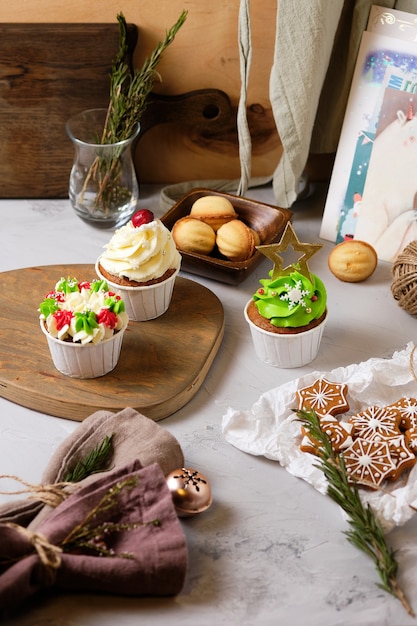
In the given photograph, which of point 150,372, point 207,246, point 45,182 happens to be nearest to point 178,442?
point 150,372

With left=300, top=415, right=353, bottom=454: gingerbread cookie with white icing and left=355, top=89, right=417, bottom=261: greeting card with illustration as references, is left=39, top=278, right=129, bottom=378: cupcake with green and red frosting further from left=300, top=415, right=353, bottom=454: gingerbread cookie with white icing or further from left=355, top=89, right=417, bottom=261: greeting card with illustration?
left=355, top=89, right=417, bottom=261: greeting card with illustration

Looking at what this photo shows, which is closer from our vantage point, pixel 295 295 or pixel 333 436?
pixel 333 436

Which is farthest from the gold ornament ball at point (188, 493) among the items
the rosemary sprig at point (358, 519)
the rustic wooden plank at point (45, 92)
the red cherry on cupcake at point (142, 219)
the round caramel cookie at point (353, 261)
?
the rustic wooden plank at point (45, 92)

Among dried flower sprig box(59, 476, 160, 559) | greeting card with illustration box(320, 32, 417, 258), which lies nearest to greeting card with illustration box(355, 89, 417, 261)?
greeting card with illustration box(320, 32, 417, 258)

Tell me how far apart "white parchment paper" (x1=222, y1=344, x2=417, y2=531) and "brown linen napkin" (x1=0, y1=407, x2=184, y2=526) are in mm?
104

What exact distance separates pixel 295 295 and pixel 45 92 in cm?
65

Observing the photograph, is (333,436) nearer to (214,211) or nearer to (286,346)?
(286,346)

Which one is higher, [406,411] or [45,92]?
[45,92]

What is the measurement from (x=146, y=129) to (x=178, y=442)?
74cm

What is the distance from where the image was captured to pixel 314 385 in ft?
3.57

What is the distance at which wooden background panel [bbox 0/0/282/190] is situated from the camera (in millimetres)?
1421

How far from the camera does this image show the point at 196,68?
1.49m

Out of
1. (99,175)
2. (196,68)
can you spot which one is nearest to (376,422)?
(99,175)

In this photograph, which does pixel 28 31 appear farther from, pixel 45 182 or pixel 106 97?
pixel 45 182
